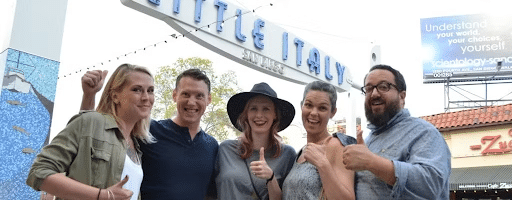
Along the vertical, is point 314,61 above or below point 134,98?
above

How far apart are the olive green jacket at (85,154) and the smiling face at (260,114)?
0.97m

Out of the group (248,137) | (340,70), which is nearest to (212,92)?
(340,70)

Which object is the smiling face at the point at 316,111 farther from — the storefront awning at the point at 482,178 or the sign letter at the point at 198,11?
the storefront awning at the point at 482,178

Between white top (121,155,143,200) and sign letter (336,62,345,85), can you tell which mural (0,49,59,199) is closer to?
white top (121,155,143,200)

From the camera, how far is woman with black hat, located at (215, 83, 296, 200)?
257 centimetres

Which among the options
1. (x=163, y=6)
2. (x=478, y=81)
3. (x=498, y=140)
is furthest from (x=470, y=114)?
(x=163, y=6)

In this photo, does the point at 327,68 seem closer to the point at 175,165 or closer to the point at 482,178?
the point at 482,178

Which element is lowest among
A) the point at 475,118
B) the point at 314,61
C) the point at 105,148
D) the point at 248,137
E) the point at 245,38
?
the point at 105,148

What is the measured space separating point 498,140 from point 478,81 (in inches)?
242

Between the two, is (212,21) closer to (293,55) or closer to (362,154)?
(293,55)

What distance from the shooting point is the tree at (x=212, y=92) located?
56.4 feet

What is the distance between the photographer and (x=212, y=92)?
17562 millimetres

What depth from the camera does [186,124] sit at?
2.74 metres

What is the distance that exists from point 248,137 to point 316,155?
29.4 inches
